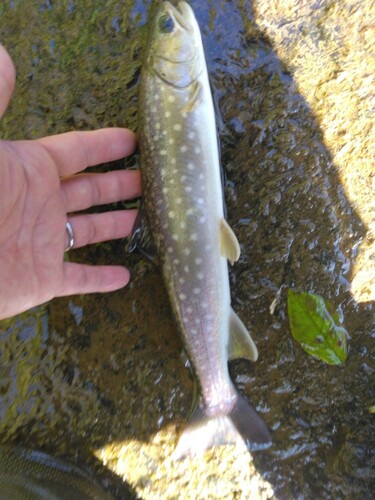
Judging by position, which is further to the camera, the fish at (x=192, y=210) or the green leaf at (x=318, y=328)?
the green leaf at (x=318, y=328)

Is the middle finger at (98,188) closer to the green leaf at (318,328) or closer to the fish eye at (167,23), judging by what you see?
the fish eye at (167,23)

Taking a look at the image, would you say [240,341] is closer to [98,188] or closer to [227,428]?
[227,428]

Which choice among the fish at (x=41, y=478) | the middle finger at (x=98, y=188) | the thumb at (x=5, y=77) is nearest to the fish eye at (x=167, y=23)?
the middle finger at (x=98, y=188)

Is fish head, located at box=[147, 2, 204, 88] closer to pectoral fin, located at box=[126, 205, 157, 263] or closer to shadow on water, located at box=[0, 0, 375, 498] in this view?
shadow on water, located at box=[0, 0, 375, 498]

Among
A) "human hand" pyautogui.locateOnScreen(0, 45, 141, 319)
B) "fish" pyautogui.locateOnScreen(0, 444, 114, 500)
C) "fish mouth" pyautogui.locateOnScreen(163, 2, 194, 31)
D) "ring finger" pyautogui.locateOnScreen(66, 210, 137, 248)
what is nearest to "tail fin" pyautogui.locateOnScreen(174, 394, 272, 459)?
"fish" pyautogui.locateOnScreen(0, 444, 114, 500)

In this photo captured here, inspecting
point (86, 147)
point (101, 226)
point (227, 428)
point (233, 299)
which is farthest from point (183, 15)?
point (227, 428)

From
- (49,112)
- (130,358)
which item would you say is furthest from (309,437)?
(49,112)

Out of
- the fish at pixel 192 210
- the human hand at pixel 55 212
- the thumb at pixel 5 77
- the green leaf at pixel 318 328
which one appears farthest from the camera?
the green leaf at pixel 318 328
